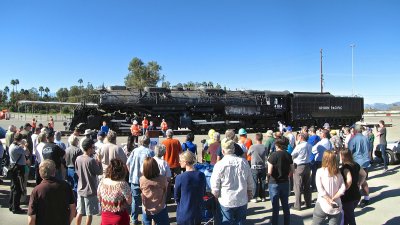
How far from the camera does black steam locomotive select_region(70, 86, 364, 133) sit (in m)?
22.8

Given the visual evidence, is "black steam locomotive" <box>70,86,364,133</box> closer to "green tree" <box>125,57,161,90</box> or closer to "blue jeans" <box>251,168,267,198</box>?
"blue jeans" <box>251,168,267,198</box>

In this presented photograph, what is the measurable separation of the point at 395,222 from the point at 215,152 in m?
3.69

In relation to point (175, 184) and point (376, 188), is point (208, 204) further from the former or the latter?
point (376, 188)

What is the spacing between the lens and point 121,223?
4.16 m

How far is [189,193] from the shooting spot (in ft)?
15.1

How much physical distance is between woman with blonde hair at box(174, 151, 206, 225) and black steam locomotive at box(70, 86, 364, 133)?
60.6 feet

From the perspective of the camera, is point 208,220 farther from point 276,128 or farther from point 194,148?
point 276,128

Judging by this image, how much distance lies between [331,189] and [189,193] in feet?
6.46

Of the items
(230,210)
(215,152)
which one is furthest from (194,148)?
(230,210)

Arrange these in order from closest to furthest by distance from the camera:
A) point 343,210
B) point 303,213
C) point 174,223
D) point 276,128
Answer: point 343,210 → point 174,223 → point 303,213 → point 276,128

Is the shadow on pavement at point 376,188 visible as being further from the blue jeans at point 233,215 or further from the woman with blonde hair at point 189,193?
the woman with blonde hair at point 189,193

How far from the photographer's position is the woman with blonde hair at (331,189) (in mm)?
4688

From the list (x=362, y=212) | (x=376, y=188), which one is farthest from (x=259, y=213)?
(x=376, y=188)

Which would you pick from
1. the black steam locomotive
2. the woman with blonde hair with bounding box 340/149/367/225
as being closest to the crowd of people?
the woman with blonde hair with bounding box 340/149/367/225
